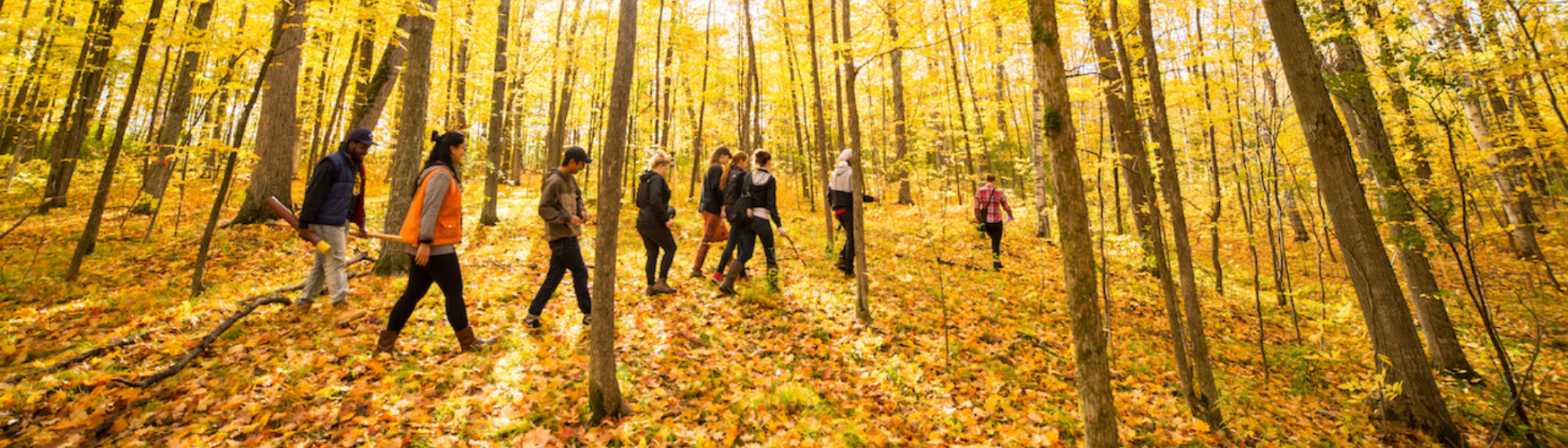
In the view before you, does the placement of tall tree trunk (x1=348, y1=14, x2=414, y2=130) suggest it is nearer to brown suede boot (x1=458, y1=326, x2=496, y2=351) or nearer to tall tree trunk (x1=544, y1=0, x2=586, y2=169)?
brown suede boot (x1=458, y1=326, x2=496, y2=351)

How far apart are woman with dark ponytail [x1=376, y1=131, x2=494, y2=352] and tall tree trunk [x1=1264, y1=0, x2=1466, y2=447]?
7.00 metres

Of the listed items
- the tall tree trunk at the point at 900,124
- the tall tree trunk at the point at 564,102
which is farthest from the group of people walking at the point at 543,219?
the tall tree trunk at the point at 564,102

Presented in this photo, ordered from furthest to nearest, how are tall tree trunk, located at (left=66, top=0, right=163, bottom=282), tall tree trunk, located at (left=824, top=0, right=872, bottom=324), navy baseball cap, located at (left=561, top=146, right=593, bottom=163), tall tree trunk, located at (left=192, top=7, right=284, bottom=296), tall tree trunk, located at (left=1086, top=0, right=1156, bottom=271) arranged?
tall tree trunk, located at (left=1086, top=0, right=1156, bottom=271) < tall tree trunk, located at (left=824, top=0, right=872, bottom=324) < tall tree trunk, located at (left=66, top=0, right=163, bottom=282) < tall tree trunk, located at (left=192, top=7, right=284, bottom=296) < navy baseball cap, located at (left=561, top=146, right=593, bottom=163)

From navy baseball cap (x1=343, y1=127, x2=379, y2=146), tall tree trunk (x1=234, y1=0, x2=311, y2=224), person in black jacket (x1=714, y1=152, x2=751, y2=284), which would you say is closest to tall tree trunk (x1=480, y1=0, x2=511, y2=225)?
tall tree trunk (x1=234, y1=0, x2=311, y2=224)

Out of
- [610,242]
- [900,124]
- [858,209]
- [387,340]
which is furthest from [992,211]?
[387,340]

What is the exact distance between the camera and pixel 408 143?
6.71m

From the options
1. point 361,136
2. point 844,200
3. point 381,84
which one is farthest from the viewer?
point 844,200

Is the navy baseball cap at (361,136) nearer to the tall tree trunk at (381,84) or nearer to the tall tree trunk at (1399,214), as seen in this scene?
the tall tree trunk at (381,84)

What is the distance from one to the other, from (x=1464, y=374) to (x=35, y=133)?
3096 centimetres

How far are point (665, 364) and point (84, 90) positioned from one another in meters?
8.84

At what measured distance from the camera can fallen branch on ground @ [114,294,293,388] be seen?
3500 millimetres

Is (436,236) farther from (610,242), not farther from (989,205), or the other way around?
(989,205)

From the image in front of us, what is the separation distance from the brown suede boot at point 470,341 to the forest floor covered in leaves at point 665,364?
0.31 feet

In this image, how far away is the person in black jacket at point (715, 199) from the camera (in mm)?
6637
